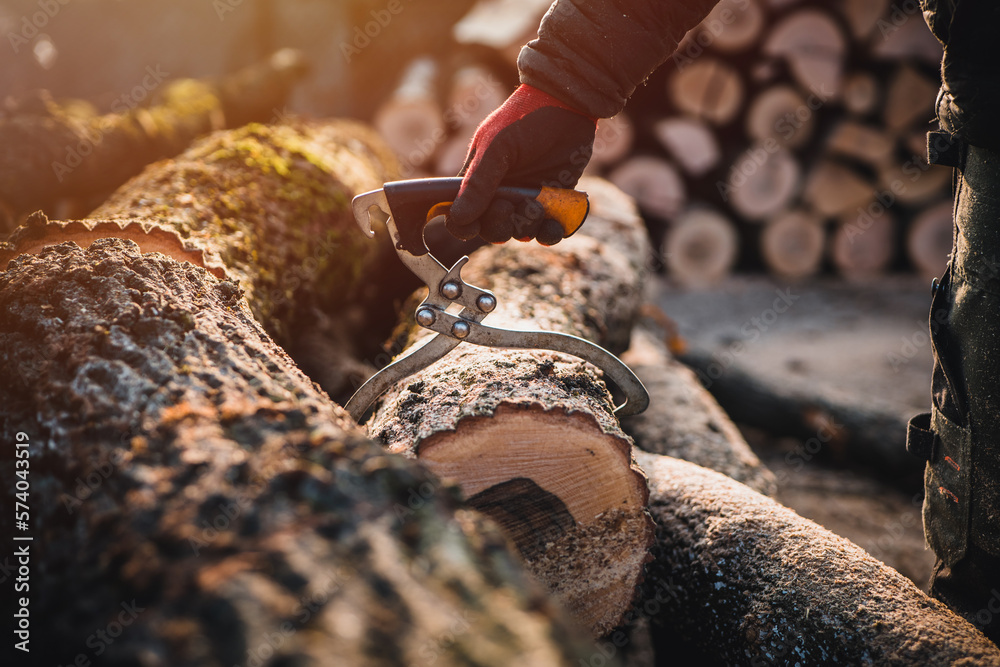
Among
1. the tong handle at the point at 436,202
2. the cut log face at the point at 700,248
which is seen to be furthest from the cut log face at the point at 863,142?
the tong handle at the point at 436,202

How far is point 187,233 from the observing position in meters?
1.81

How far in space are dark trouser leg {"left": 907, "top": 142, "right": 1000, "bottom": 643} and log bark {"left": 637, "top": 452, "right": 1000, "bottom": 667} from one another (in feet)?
0.53

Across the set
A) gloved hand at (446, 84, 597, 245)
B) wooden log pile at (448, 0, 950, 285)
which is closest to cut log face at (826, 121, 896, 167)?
wooden log pile at (448, 0, 950, 285)

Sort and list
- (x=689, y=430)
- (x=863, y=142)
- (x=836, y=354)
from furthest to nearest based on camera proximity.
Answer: (x=863, y=142)
(x=836, y=354)
(x=689, y=430)

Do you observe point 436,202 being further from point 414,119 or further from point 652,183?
point 652,183

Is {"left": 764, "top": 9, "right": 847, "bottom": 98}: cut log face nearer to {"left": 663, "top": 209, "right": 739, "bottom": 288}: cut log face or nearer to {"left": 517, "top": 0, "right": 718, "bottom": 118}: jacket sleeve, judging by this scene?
{"left": 663, "top": 209, "right": 739, "bottom": 288}: cut log face

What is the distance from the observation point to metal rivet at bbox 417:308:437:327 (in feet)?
4.91

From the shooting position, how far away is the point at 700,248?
504 centimetres

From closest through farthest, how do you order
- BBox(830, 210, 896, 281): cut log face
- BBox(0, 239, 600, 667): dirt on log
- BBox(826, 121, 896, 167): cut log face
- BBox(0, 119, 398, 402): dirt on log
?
1. BBox(0, 239, 600, 667): dirt on log
2. BBox(0, 119, 398, 402): dirt on log
3. BBox(826, 121, 896, 167): cut log face
4. BBox(830, 210, 896, 281): cut log face

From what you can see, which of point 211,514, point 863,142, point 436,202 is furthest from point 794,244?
point 211,514

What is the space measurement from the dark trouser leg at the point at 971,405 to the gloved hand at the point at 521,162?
37.0 inches

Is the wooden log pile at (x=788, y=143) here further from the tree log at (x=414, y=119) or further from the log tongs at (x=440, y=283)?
the log tongs at (x=440, y=283)

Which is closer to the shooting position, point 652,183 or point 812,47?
point 812,47

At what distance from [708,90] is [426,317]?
380 centimetres
